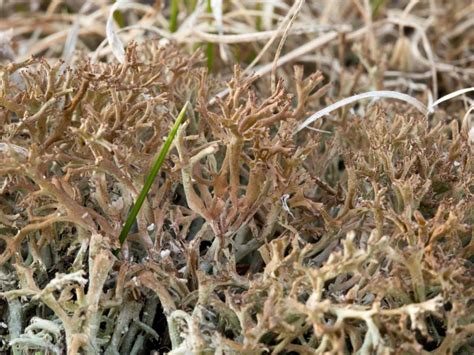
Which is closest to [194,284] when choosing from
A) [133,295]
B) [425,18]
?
[133,295]

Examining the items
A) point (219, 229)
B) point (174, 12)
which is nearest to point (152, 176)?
point (219, 229)

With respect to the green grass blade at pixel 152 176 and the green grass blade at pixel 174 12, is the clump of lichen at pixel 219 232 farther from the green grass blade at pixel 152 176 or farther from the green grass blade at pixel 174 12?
the green grass blade at pixel 174 12

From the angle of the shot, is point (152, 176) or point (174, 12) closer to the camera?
point (152, 176)

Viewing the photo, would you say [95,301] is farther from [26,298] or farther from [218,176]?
[218,176]

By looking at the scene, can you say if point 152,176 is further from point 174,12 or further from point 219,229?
point 174,12

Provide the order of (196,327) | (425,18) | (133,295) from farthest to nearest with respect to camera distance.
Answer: (425,18) → (133,295) → (196,327)

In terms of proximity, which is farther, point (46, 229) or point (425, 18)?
point (425, 18)

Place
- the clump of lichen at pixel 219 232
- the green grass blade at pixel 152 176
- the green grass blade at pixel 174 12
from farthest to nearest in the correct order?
1. the green grass blade at pixel 174 12
2. the green grass blade at pixel 152 176
3. the clump of lichen at pixel 219 232

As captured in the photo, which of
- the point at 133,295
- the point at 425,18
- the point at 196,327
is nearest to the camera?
the point at 196,327

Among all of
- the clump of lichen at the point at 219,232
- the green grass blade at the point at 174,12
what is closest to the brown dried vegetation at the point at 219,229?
the clump of lichen at the point at 219,232
